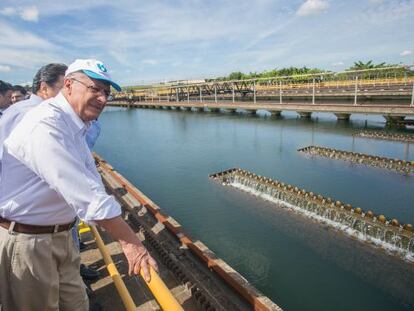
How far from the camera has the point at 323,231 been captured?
5.81m

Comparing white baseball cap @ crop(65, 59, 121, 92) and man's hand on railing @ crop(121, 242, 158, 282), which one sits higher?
white baseball cap @ crop(65, 59, 121, 92)

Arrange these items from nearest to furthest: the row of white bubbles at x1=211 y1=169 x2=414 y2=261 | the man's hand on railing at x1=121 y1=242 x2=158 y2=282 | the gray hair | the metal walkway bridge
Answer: the man's hand on railing at x1=121 y1=242 x2=158 y2=282, the gray hair, the row of white bubbles at x1=211 y1=169 x2=414 y2=261, the metal walkway bridge

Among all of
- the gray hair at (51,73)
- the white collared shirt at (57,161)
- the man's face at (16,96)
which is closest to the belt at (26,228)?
the white collared shirt at (57,161)

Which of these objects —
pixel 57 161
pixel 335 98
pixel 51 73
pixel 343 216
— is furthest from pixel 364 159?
pixel 335 98

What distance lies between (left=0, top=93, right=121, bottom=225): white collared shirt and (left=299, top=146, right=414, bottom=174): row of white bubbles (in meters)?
10.6

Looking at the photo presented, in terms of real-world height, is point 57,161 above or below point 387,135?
above

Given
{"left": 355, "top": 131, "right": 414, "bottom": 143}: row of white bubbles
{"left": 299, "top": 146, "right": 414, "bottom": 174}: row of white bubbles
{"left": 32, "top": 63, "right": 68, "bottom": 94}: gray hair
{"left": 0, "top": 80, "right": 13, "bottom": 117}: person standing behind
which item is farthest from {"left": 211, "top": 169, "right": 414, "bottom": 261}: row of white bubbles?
{"left": 355, "top": 131, "right": 414, "bottom": 143}: row of white bubbles

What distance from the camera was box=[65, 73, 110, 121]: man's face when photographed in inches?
52.2

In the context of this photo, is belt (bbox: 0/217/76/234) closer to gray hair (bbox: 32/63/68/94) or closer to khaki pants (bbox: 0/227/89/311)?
khaki pants (bbox: 0/227/89/311)

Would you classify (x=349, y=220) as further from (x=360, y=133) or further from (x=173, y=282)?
(x=360, y=133)

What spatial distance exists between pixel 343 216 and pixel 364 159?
5340 mm

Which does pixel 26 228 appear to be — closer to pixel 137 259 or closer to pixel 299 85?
pixel 137 259

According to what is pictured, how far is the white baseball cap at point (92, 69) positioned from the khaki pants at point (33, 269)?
874mm

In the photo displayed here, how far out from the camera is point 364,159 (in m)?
10.5
